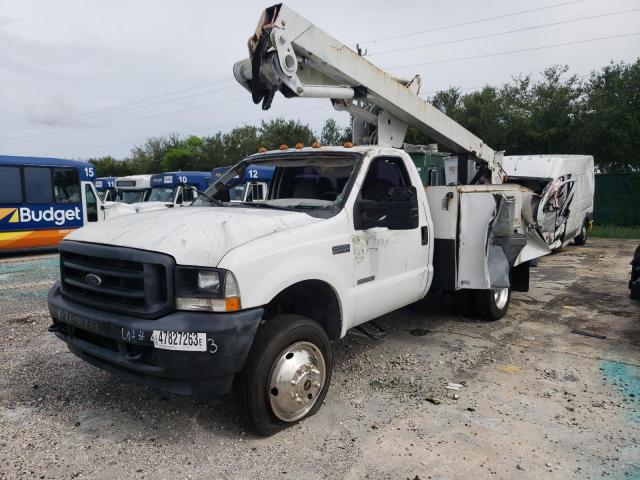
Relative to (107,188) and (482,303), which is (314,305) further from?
(107,188)

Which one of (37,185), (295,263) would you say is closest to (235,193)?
(37,185)

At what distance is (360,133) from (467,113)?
21992 millimetres

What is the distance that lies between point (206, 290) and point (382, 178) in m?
2.16

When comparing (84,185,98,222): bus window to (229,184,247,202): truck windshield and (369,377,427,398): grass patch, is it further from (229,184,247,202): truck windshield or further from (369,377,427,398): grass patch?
(369,377,427,398): grass patch

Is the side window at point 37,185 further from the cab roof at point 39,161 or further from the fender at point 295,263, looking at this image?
the fender at point 295,263

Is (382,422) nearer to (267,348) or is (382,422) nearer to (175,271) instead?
(267,348)

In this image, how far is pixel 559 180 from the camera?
412 inches

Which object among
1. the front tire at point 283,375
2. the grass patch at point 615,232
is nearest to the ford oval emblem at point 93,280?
the front tire at point 283,375

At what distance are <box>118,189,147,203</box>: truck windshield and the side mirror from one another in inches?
596

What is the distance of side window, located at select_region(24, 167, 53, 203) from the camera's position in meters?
13.3

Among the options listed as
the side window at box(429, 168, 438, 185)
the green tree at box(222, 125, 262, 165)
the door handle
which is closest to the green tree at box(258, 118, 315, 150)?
the green tree at box(222, 125, 262, 165)

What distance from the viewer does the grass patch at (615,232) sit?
16219mm

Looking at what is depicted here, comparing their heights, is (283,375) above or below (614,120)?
below

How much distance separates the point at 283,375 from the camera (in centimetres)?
336
